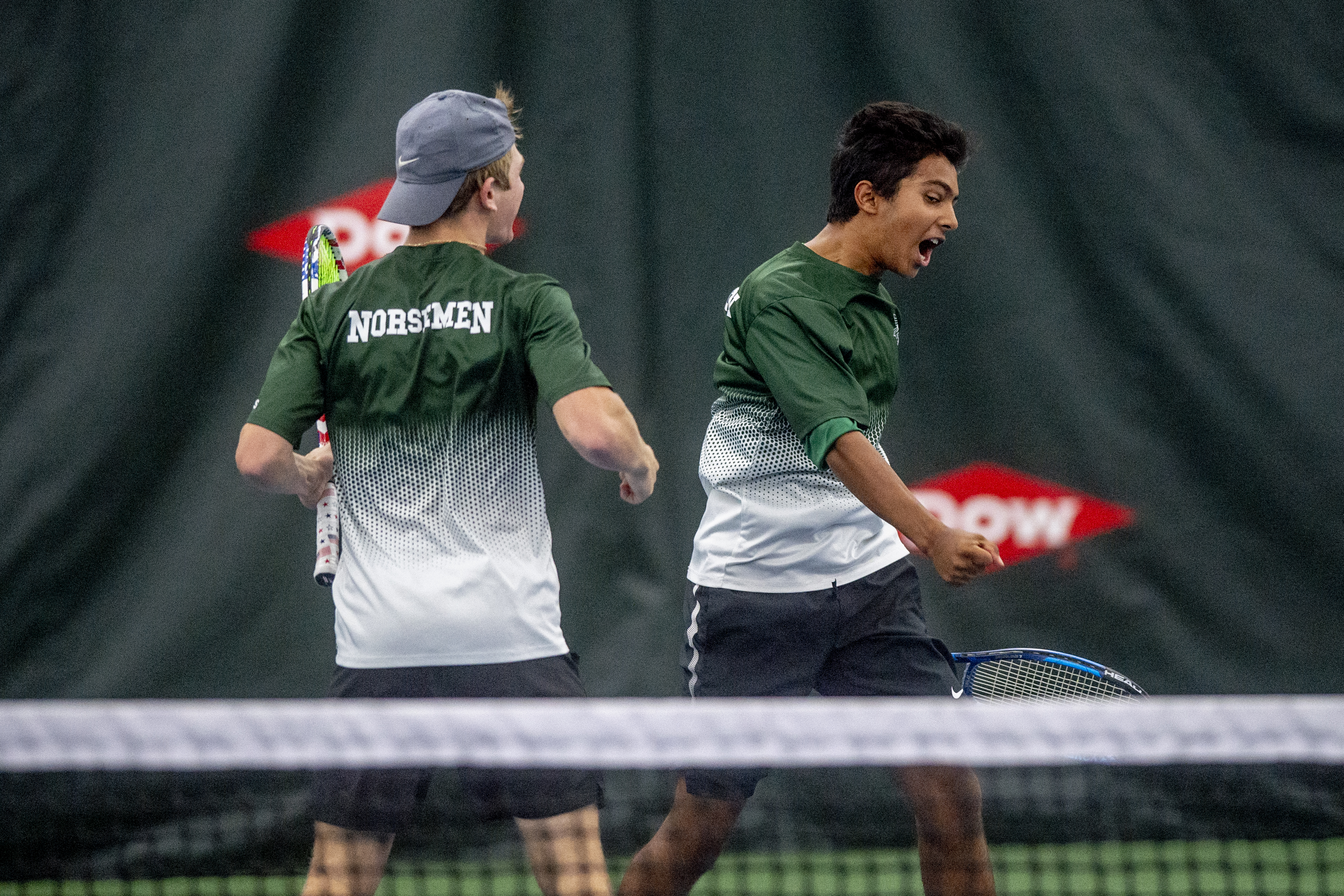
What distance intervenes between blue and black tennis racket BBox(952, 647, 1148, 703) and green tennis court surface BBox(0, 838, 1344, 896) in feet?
0.82

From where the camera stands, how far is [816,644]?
2119mm

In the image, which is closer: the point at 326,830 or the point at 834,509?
the point at 326,830

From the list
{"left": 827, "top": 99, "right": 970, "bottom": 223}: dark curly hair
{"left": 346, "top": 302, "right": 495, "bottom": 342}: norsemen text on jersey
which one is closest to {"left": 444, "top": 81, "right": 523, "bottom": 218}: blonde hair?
{"left": 346, "top": 302, "right": 495, "bottom": 342}: norsemen text on jersey

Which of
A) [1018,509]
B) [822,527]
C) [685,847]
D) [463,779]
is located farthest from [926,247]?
[1018,509]

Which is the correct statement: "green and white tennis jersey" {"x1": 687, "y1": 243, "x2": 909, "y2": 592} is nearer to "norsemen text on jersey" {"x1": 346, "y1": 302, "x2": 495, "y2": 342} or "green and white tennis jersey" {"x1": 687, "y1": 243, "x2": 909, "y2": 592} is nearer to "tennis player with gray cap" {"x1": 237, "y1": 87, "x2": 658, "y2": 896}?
"tennis player with gray cap" {"x1": 237, "y1": 87, "x2": 658, "y2": 896}

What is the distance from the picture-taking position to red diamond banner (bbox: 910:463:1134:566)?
3289 mm

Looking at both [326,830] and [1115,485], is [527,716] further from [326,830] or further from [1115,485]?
[1115,485]

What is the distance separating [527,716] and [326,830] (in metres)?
0.48

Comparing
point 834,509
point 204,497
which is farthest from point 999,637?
point 204,497

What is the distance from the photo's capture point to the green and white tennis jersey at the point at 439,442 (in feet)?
5.70

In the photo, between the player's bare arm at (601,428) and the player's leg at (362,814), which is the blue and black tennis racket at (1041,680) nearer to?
the player's bare arm at (601,428)

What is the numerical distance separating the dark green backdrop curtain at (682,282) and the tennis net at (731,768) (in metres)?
→ 0.35

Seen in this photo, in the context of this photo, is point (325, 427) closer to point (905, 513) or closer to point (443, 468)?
point (443, 468)

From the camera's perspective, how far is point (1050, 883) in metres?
2.61
